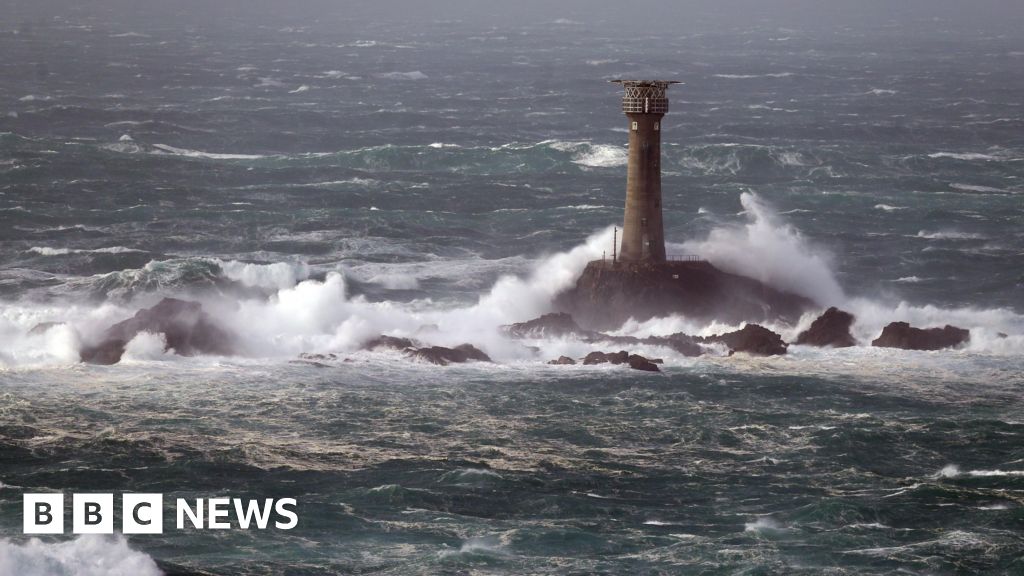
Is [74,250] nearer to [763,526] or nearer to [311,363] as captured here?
[311,363]

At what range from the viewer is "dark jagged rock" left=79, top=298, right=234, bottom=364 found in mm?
72000

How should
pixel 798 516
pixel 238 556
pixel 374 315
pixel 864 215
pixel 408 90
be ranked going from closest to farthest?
pixel 238 556, pixel 798 516, pixel 374 315, pixel 864 215, pixel 408 90

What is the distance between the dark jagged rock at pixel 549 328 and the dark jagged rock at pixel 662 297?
1747mm

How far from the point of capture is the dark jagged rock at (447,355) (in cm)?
7238

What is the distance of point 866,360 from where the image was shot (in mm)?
72250

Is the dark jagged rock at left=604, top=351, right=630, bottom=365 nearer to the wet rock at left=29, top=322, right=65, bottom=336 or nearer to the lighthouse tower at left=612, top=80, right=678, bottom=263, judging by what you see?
the lighthouse tower at left=612, top=80, right=678, bottom=263

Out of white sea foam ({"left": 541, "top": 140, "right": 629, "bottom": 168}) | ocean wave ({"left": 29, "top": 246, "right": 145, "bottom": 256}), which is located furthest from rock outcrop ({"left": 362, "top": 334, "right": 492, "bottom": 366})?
white sea foam ({"left": 541, "top": 140, "right": 629, "bottom": 168})

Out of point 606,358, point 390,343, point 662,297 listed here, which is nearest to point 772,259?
point 662,297

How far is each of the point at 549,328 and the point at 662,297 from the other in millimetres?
4970

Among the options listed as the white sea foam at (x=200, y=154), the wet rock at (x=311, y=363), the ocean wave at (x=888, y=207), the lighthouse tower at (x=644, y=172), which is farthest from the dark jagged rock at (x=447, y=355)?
the white sea foam at (x=200, y=154)

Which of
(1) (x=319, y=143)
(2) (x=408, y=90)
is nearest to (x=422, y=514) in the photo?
(1) (x=319, y=143)

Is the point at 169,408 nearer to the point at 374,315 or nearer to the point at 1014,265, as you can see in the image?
the point at 374,315

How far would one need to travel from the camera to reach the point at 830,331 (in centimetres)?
7594

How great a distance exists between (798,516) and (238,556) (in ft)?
50.6
